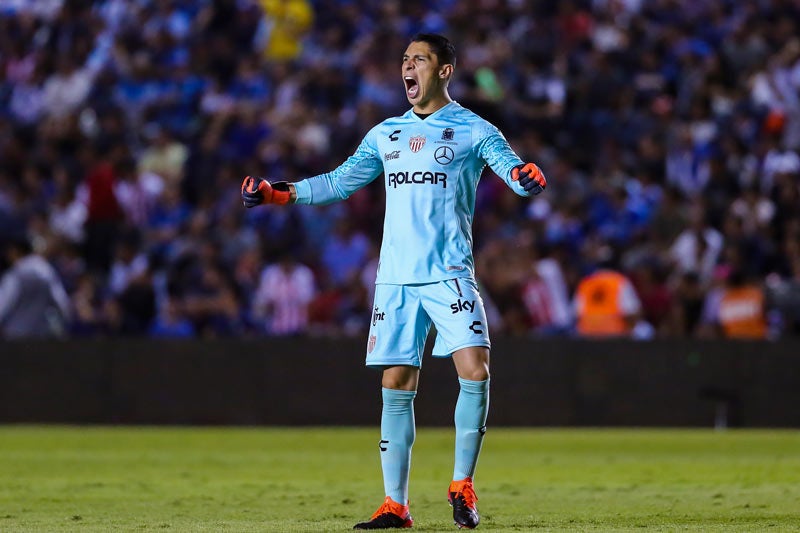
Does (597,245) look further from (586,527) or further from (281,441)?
(586,527)

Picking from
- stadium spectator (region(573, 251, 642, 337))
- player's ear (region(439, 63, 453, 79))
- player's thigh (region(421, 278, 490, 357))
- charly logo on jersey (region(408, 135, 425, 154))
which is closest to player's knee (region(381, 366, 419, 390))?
player's thigh (region(421, 278, 490, 357))

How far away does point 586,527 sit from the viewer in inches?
290

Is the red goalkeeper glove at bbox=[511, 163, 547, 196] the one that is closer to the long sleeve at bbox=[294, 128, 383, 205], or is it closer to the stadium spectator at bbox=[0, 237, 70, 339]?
the long sleeve at bbox=[294, 128, 383, 205]

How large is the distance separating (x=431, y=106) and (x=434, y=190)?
0.46 m

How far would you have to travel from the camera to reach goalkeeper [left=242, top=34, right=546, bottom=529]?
741 cm

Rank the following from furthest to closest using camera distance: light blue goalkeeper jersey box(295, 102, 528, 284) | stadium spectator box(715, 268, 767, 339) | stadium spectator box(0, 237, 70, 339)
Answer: stadium spectator box(0, 237, 70, 339) → stadium spectator box(715, 268, 767, 339) → light blue goalkeeper jersey box(295, 102, 528, 284)

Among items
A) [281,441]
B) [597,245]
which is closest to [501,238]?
[597,245]

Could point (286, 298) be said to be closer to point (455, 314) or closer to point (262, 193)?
point (262, 193)

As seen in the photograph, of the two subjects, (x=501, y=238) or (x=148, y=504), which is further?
(x=501, y=238)

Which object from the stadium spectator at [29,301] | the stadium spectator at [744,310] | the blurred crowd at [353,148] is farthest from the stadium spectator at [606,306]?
the stadium spectator at [29,301]

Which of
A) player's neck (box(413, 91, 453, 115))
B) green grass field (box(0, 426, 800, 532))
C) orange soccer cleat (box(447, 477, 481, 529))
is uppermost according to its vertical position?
player's neck (box(413, 91, 453, 115))

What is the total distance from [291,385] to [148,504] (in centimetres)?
853

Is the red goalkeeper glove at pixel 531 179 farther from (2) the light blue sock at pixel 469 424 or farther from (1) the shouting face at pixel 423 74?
(2) the light blue sock at pixel 469 424

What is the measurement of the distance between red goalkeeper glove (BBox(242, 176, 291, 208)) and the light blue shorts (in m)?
0.70
